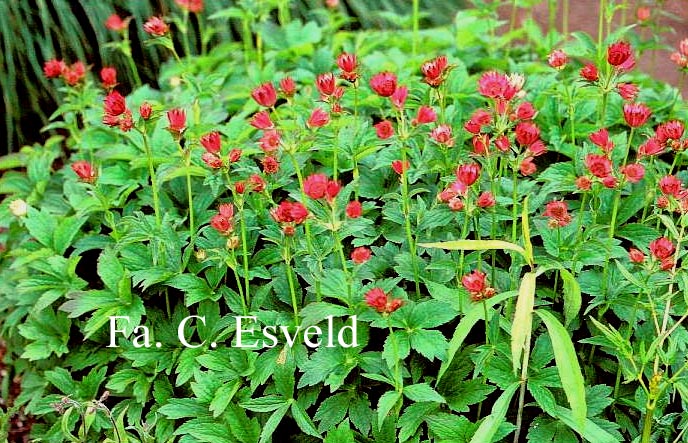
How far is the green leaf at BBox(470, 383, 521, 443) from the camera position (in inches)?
57.6

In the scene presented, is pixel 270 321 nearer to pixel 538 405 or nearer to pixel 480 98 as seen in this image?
pixel 538 405

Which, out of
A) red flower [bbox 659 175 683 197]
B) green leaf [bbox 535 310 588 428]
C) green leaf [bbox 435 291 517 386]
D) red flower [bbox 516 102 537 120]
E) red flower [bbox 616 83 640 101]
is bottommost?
green leaf [bbox 535 310 588 428]

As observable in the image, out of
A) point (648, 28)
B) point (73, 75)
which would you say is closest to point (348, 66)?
point (73, 75)

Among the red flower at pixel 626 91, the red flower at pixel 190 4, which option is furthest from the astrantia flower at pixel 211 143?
the red flower at pixel 190 4

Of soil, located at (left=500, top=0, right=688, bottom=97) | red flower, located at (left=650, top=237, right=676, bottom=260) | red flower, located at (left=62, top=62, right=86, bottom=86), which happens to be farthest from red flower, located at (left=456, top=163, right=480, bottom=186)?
soil, located at (left=500, top=0, right=688, bottom=97)

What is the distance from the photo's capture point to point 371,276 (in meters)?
1.67

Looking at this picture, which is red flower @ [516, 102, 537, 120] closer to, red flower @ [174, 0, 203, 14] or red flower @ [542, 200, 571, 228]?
red flower @ [542, 200, 571, 228]

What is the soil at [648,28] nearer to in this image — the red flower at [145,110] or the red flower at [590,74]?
the red flower at [590,74]

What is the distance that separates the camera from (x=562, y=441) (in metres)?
1.56

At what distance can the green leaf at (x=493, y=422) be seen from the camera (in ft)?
4.80

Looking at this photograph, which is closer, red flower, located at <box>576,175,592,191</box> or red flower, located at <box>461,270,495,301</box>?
red flower, located at <box>461,270,495,301</box>

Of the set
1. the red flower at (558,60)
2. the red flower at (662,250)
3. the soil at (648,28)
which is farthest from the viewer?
the soil at (648,28)

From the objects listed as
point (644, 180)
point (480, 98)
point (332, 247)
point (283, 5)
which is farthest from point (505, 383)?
point (283, 5)

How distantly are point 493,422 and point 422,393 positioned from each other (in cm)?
14
